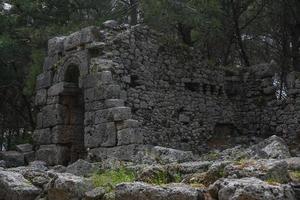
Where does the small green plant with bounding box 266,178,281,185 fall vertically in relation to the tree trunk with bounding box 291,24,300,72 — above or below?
below

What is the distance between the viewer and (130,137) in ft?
38.2

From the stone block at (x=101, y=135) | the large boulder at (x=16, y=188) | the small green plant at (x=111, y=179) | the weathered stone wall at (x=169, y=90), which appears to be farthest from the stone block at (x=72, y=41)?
the large boulder at (x=16, y=188)

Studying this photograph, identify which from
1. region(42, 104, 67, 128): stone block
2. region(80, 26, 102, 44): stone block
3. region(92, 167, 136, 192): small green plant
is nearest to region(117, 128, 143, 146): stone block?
region(42, 104, 67, 128): stone block

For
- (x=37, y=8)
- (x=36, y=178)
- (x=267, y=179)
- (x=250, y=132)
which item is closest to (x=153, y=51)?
(x=250, y=132)

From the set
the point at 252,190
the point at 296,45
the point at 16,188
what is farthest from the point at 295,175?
the point at 296,45

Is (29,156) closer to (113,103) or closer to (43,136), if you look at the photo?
(43,136)

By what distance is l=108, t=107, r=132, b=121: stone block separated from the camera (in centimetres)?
1198

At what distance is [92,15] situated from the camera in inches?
848

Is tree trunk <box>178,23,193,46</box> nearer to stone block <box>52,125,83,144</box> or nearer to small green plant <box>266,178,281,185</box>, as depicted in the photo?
stone block <box>52,125,83,144</box>

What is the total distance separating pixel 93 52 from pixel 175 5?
398cm

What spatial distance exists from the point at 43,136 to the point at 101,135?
2540mm

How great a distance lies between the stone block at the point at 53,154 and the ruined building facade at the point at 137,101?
0.09ft

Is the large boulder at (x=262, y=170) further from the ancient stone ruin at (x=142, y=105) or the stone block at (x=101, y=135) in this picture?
the stone block at (x=101, y=135)

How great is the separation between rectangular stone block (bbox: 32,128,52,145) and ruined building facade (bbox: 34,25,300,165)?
29 mm
